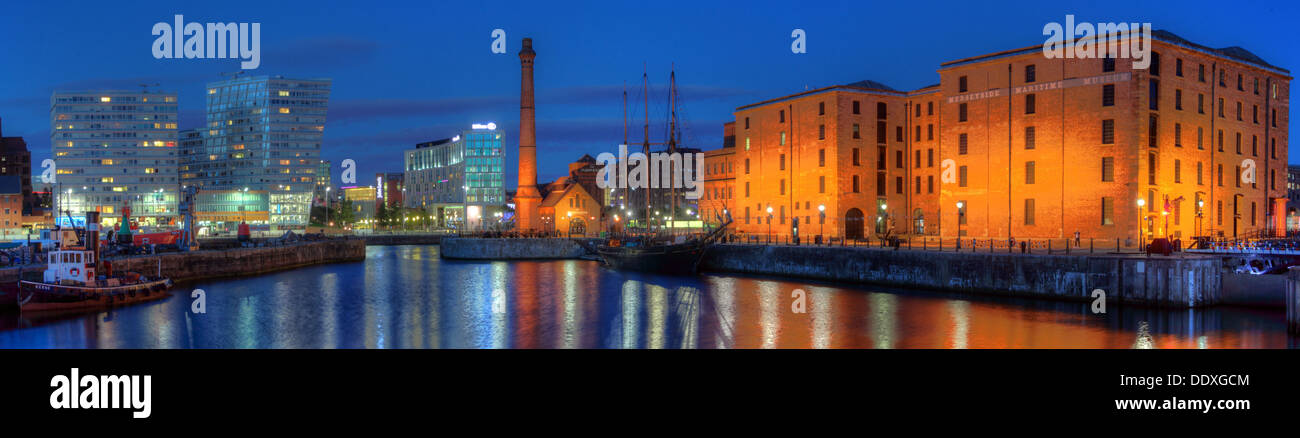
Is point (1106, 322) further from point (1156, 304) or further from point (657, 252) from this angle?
point (657, 252)

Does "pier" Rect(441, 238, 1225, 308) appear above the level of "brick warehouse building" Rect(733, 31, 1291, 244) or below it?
below

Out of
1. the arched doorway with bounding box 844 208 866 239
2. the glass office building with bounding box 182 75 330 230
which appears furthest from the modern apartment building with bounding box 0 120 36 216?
the arched doorway with bounding box 844 208 866 239

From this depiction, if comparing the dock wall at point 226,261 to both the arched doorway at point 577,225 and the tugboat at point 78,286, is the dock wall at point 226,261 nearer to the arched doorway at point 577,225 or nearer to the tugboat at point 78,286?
the tugboat at point 78,286

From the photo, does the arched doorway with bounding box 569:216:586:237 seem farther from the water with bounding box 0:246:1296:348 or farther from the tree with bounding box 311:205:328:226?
the tree with bounding box 311:205:328:226

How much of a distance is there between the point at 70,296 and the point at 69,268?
1824mm

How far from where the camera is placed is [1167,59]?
4612 cm

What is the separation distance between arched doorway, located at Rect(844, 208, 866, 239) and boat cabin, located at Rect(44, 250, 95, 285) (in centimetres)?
5188

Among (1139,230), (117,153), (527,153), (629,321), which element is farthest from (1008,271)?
(117,153)

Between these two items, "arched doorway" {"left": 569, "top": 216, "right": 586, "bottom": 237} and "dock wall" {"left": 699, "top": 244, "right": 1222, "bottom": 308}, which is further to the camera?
"arched doorway" {"left": 569, "top": 216, "right": 586, "bottom": 237}

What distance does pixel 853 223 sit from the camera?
6694cm

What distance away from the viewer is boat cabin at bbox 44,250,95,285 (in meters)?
36.2

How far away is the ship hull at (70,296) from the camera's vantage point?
34125mm
